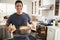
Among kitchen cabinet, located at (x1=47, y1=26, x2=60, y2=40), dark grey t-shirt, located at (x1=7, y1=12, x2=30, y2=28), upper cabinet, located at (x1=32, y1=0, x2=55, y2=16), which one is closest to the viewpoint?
dark grey t-shirt, located at (x1=7, y1=12, x2=30, y2=28)

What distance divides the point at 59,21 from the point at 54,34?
0.55m

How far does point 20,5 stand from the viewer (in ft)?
4.94

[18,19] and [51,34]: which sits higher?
[18,19]

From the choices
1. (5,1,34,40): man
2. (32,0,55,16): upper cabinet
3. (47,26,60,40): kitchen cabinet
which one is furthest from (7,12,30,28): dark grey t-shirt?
(32,0,55,16): upper cabinet

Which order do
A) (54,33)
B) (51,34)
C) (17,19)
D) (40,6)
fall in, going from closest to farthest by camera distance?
1. (17,19)
2. (54,33)
3. (51,34)
4. (40,6)

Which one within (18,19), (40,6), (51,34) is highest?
(40,6)

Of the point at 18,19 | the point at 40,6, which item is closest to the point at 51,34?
the point at 18,19

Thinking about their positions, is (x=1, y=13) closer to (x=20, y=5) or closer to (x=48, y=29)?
(x=48, y=29)

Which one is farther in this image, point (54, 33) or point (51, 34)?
point (51, 34)

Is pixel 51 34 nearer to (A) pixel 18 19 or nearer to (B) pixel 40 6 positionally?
(A) pixel 18 19

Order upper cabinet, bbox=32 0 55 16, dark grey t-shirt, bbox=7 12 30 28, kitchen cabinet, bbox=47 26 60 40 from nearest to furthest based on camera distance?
1. dark grey t-shirt, bbox=7 12 30 28
2. kitchen cabinet, bbox=47 26 60 40
3. upper cabinet, bbox=32 0 55 16

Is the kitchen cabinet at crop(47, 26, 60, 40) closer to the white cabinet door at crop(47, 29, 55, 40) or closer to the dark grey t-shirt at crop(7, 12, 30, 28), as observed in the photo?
the white cabinet door at crop(47, 29, 55, 40)

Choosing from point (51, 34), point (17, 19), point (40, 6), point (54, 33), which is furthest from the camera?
point (40, 6)

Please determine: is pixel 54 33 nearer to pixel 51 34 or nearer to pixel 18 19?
pixel 51 34
